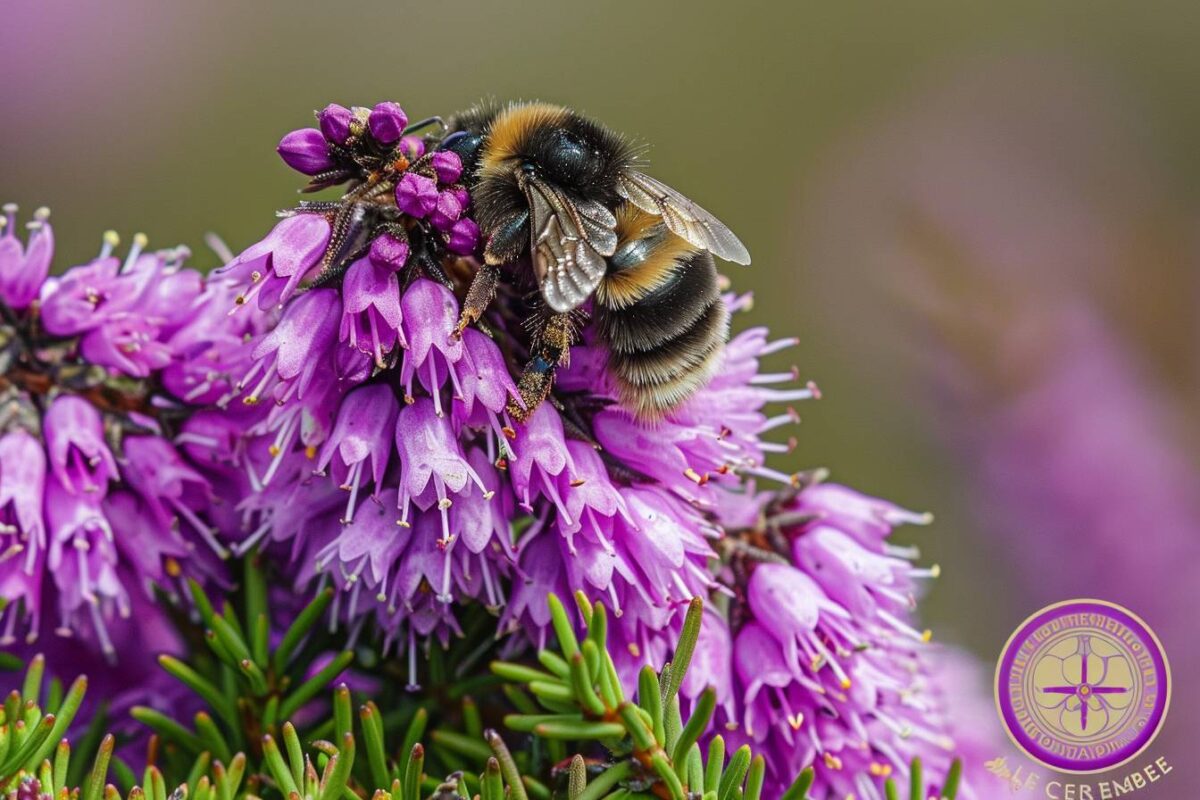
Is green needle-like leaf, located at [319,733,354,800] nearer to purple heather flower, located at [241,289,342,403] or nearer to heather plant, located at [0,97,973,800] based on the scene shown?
heather plant, located at [0,97,973,800]

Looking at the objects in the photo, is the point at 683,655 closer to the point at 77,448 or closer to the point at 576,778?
the point at 576,778

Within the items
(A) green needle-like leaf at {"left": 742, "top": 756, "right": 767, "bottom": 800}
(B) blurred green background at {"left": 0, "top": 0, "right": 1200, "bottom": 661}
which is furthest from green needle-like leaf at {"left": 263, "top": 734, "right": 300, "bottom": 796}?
(B) blurred green background at {"left": 0, "top": 0, "right": 1200, "bottom": 661}

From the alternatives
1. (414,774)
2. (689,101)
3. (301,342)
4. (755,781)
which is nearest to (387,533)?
(301,342)

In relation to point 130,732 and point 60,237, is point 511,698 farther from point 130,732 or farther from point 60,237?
point 60,237

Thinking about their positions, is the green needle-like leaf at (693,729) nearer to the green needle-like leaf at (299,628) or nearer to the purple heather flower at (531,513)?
the purple heather flower at (531,513)

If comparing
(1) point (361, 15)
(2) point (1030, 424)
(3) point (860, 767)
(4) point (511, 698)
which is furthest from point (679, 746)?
(1) point (361, 15)

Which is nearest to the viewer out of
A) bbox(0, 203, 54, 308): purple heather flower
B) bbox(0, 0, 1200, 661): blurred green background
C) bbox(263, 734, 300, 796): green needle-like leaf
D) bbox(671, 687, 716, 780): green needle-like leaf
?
bbox(671, 687, 716, 780): green needle-like leaf

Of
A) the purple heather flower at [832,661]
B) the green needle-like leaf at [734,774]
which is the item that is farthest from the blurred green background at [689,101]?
the green needle-like leaf at [734,774]
